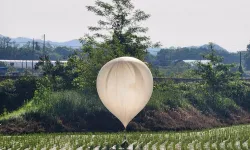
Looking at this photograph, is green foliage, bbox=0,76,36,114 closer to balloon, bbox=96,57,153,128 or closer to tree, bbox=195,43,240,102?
tree, bbox=195,43,240,102

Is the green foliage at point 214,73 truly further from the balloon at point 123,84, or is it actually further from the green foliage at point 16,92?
the balloon at point 123,84

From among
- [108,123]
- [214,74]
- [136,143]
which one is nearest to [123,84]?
[136,143]

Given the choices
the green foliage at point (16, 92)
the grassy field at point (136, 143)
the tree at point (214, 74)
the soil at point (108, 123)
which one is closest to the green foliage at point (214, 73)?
the tree at point (214, 74)

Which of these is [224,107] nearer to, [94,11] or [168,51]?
[94,11]

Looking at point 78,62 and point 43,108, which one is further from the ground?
point 78,62

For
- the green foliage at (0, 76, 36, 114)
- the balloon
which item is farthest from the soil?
the green foliage at (0, 76, 36, 114)

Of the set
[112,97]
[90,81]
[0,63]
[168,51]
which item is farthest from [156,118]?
[168,51]

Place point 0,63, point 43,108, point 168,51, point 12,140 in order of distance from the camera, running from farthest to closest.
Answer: point 168,51, point 0,63, point 43,108, point 12,140
